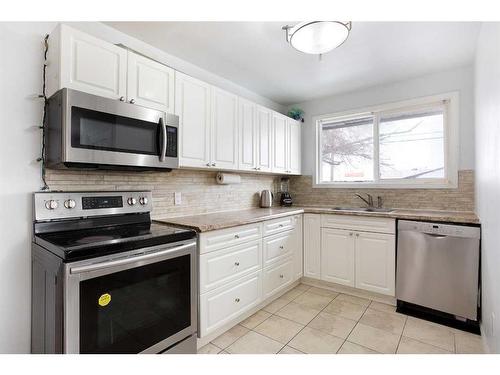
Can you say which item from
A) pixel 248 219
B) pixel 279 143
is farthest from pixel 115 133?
pixel 279 143

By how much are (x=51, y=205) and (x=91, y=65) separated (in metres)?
0.89

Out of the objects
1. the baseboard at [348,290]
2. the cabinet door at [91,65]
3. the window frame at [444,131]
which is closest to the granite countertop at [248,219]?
the window frame at [444,131]

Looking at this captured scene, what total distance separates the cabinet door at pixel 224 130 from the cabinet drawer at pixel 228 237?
0.66 m

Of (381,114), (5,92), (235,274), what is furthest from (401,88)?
(5,92)

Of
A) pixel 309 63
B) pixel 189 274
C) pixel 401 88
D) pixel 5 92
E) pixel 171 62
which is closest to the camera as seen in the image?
pixel 5 92

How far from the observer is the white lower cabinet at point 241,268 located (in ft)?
6.27

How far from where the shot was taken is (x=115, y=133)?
166cm

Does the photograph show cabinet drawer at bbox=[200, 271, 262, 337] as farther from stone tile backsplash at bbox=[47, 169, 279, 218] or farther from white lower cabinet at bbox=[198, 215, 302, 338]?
stone tile backsplash at bbox=[47, 169, 279, 218]

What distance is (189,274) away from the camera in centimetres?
172

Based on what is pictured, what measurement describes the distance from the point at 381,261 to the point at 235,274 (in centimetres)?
152

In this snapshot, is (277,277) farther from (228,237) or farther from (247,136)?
(247,136)

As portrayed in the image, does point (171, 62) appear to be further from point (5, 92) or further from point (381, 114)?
point (381, 114)
